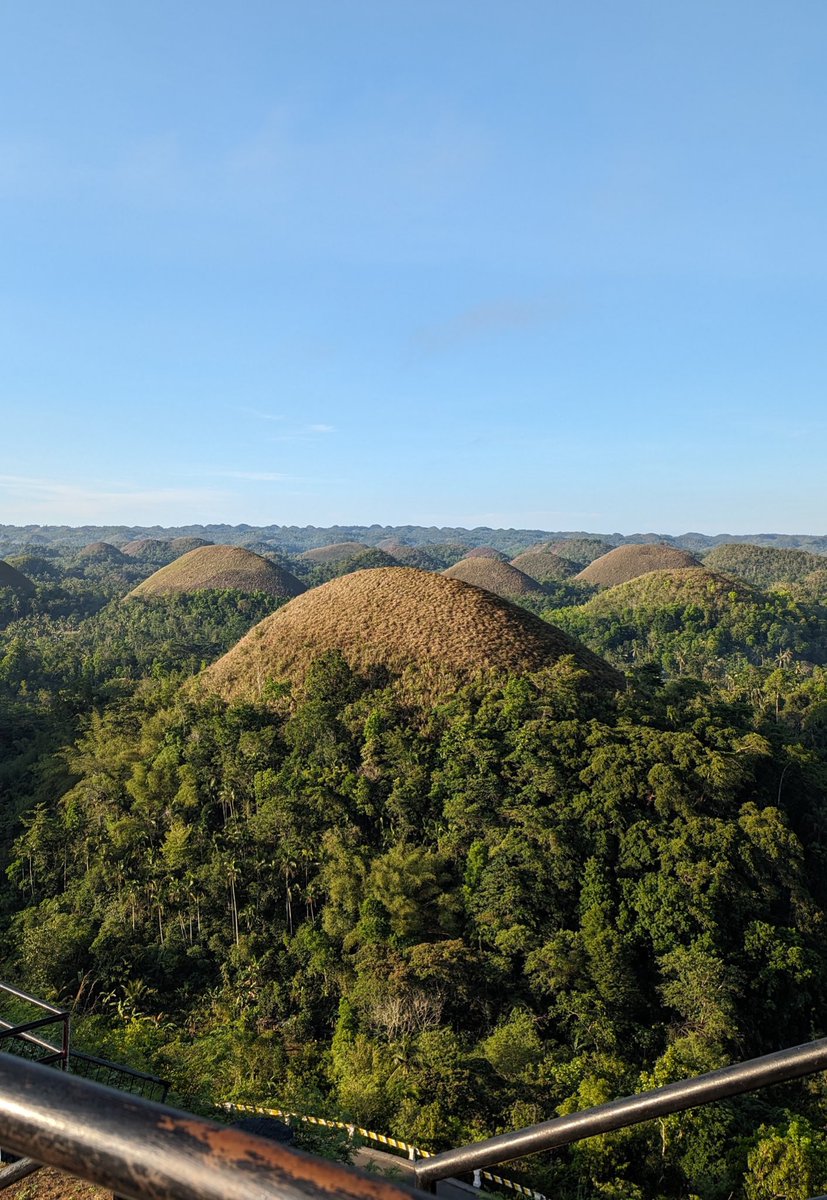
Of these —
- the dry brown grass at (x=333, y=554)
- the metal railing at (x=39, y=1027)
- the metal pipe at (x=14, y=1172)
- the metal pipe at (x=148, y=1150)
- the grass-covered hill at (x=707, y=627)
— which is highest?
the dry brown grass at (x=333, y=554)

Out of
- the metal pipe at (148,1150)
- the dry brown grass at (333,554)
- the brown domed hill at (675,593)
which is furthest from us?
the dry brown grass at (333,554)

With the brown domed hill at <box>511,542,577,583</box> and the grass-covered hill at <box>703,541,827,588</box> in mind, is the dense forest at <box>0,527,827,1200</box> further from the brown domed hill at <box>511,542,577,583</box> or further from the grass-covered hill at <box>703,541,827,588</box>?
the grass-covered hill at <box>703,541,827,588</box>

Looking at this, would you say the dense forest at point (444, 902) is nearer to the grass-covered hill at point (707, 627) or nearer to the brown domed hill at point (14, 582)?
the grass-covered hill at point (707, 627)

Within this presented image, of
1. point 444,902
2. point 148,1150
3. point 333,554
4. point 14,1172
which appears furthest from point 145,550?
Answer: point 148,1150

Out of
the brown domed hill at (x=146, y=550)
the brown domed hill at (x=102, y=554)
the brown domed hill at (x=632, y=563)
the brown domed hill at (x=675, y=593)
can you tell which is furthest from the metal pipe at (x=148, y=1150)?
the brown domed hill at (x=146, y=550)

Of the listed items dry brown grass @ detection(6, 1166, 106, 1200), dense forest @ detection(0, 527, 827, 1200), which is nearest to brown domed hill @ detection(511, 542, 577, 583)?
dense forest @ detection(0, 527, 827, 1200)

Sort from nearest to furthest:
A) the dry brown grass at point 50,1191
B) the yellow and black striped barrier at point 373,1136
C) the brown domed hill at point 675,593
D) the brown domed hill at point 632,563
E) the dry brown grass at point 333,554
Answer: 1. the dry brown grass at point 50,1191
2. the yellow and black striped barrier at point 373,1136
3. the brown domed hill at point 675,593
4. the brown domed hill at point 632,563
5. the dry brown grass at point 333,554

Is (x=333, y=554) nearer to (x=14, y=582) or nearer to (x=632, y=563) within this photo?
(x=632, y=563)

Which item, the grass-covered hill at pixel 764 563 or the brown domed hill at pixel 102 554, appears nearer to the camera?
the grass-covered hill at pixel 764 563

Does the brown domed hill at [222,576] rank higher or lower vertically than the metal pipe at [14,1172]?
lower
